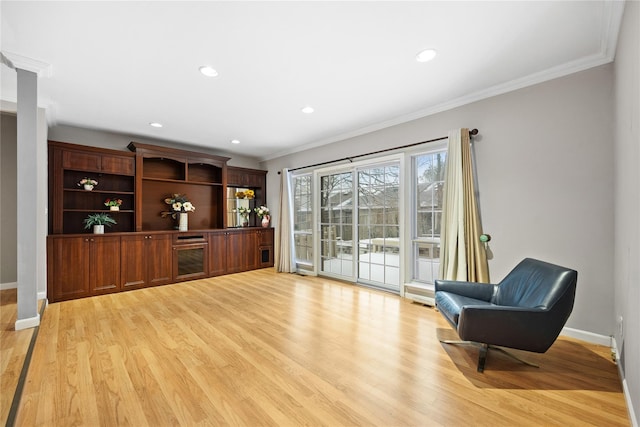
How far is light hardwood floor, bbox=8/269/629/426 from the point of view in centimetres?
165

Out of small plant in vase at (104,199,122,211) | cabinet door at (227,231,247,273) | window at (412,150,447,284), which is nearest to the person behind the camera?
window at (412,150,447,284)

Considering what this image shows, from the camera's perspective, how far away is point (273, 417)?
1.63 metres

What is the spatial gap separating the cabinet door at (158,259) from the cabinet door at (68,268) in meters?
0.75

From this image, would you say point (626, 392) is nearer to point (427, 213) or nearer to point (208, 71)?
point (427, 213)

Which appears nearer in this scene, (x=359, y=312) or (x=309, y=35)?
(x=309, y=35)

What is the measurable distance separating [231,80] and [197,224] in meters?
3.68

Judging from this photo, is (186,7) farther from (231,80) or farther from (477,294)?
(477,294)

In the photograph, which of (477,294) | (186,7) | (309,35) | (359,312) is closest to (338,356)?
(359,312)

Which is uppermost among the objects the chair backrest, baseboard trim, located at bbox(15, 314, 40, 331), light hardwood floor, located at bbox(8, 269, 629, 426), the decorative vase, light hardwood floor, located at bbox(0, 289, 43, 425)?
the decorative vase

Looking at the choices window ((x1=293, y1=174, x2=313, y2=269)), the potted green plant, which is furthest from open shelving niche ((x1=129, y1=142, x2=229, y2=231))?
window ((x1=293, y1=174, x2=313, y2=269))

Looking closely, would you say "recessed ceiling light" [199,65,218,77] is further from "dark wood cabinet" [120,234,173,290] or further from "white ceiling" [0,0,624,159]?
"dark wood cabinet" [120,234,173,290]

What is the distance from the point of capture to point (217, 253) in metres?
5.46

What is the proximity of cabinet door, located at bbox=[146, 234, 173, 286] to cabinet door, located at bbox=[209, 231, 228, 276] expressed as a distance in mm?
731

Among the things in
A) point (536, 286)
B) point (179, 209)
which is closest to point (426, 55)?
point (536, 286)
